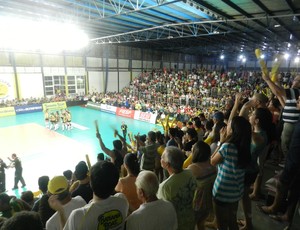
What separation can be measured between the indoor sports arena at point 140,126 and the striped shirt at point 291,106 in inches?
0.7

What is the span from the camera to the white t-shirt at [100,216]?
5.07 ft

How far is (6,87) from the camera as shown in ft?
66.4

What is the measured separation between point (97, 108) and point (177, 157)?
21287 mm

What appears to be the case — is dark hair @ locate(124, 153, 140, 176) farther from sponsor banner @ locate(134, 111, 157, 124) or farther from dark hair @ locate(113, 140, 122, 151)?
sponsor banner @ locate(134, 111, 157, 124)

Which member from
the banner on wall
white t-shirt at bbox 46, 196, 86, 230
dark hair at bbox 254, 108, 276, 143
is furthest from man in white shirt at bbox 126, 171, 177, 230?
the banner on wall

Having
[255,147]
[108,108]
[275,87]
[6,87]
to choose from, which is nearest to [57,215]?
[255,147]

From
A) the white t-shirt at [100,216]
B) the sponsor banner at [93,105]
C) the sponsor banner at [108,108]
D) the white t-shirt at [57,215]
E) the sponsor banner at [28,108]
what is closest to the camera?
the white t-shirt at [100,216]

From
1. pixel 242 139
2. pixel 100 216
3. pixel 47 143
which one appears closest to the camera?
pixel 100 216

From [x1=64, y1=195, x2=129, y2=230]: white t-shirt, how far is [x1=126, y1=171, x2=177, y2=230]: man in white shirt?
0.10 m

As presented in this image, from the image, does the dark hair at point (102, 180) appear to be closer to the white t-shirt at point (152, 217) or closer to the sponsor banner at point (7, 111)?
the white t-shirt at point (152, 217)

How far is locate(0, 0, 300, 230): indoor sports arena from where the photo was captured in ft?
6.93

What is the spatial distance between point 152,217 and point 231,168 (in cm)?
112

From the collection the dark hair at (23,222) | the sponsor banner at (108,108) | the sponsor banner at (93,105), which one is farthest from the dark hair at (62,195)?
the sponsor banner at (93,105)

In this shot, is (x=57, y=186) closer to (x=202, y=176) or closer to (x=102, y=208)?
(x=102, y=208)
